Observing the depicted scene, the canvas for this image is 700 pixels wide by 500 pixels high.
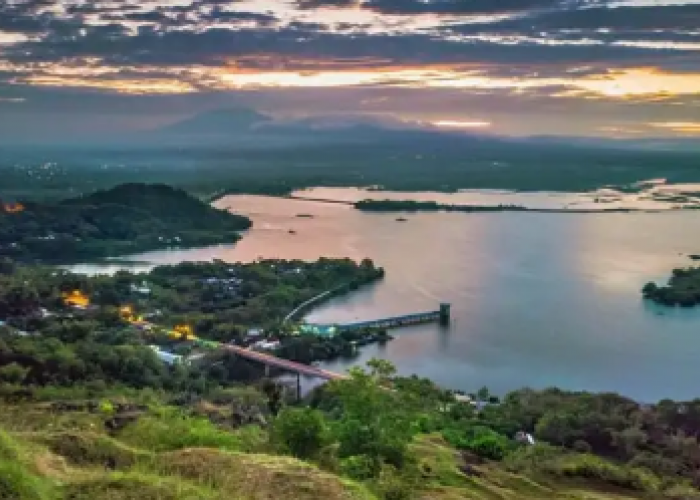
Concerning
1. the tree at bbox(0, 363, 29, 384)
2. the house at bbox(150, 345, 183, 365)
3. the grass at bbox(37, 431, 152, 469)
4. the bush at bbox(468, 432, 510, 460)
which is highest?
the grass at bbox(37, 431, 152, 469)

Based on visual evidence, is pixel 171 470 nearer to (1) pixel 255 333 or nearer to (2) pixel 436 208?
(1) pixel 255 333

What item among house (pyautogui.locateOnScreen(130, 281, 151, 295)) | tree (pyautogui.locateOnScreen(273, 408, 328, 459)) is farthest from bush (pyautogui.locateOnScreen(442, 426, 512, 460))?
house (pyautogui.locateOnScreen(130, 281, 151, 295))

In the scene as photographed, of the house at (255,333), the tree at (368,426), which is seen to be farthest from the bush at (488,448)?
the house at (255,333)

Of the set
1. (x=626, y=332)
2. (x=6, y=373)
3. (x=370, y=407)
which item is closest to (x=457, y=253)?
(x=626, y=332)

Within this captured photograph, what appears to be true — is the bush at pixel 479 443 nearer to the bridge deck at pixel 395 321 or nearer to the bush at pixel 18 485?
the bush at pixel 18 485

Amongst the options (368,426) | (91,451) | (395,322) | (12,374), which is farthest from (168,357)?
(91,451)

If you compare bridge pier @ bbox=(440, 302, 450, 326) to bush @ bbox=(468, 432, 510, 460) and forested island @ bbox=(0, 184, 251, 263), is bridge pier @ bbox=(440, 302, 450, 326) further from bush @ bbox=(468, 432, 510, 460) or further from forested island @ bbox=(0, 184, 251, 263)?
forested island @ bbox=(0, 184, 251, 263)

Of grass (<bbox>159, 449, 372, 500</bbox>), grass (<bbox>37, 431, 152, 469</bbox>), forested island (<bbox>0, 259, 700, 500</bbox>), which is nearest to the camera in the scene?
grass (<bbox>159, 449, 372, 500</bbox>)
